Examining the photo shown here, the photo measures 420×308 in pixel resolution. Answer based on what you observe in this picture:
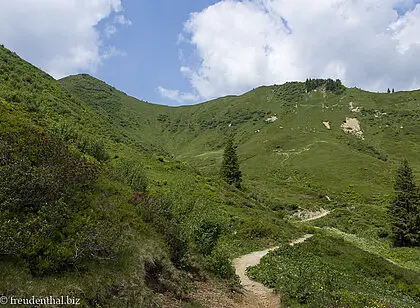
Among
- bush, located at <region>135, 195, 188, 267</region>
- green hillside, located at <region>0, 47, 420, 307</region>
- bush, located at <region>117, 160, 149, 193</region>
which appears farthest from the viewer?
bush, located at <region>117, 160, 149, 193</region>

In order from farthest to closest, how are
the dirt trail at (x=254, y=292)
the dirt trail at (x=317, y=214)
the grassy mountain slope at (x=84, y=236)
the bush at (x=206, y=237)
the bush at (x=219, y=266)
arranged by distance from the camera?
the dirt trail at (x=317, y=214), the bush at (x=206, y=237), the bush at (x=219, y=266), the dirt trail at (x=254, y=292), the grassy mountain slope at (x=84, y=236)

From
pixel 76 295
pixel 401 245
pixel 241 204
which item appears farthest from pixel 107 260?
pixel 401 245

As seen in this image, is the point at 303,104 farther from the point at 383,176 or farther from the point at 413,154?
the point at 383,176

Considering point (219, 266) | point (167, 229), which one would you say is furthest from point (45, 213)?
Answer: point (219, 266)

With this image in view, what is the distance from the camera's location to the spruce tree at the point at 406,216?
3972cm

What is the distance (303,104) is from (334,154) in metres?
71.6

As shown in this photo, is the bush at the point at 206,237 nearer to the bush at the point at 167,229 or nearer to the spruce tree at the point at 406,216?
the bush at the point at 167,229


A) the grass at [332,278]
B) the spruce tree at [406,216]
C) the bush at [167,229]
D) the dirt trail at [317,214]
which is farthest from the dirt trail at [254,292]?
the dirt trail at [317,214]

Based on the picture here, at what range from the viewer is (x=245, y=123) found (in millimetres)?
186625

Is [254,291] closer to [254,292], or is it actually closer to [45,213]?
[254,292]

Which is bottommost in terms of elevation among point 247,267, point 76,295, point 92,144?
point 247,267

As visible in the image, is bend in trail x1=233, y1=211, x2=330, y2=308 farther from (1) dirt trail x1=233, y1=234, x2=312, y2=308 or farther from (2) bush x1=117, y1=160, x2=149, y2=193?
(2) bush x1=117, y1=160, x2=149, y2=193

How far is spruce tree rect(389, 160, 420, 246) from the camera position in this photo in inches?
1564

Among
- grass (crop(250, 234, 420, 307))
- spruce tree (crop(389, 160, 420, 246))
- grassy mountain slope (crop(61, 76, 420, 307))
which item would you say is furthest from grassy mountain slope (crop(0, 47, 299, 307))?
spruce tree (crop(389, 160, 420, 246))
